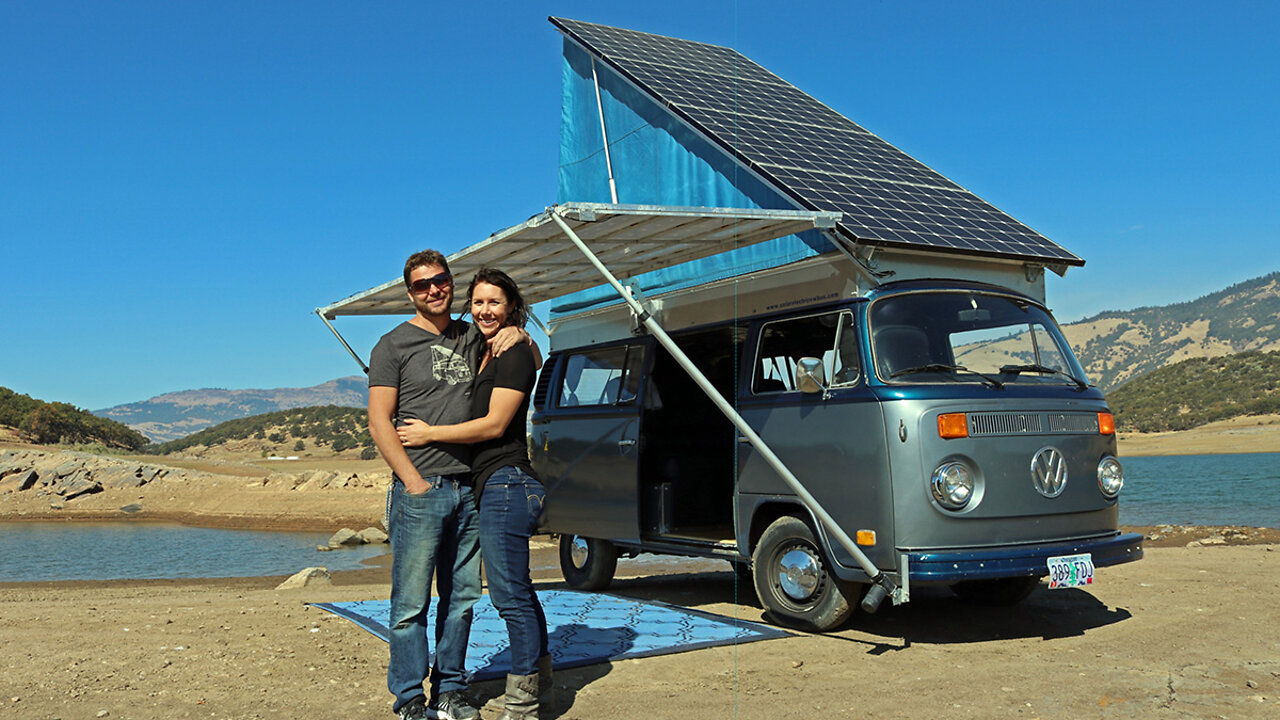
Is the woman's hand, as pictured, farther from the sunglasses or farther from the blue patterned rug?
the blue patterned rug

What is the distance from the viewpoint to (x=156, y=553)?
19562 mm

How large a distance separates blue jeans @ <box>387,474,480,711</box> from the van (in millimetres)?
2489

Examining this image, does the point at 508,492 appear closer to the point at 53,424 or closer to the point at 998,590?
the point at 998,590

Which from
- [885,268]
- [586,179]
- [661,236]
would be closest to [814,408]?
[885,268]

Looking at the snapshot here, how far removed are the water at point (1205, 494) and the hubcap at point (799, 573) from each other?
1467 centimetres

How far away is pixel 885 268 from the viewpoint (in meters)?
7.35

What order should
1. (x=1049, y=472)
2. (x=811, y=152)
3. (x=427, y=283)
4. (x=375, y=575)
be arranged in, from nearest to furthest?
(x=427, y=283), (x=1049, y=472), (x=811, y=152), (x=375, y=575)

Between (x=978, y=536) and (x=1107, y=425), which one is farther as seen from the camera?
(x=1107, y=425)

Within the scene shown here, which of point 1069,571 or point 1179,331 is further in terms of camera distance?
point 1179,331

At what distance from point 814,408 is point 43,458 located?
3508 centimetres

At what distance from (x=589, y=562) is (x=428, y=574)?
519 cm

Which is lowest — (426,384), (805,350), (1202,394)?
(426,384)

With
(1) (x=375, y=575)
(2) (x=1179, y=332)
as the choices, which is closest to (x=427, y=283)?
(1) (x=375, y=575)

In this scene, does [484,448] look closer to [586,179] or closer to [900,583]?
[900,583]
